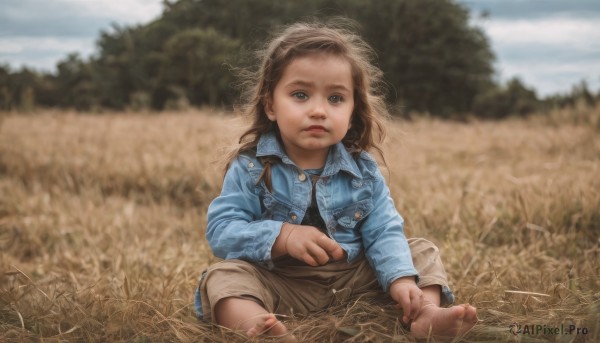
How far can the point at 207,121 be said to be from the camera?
24.6 feet

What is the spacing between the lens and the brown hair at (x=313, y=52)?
2125mm

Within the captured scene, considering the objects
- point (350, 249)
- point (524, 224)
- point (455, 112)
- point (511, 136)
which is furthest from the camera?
point (455, 112)

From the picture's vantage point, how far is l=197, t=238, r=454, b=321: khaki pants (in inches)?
76.4

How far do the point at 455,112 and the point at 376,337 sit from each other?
21.2m

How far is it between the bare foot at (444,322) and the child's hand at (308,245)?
0.34 m

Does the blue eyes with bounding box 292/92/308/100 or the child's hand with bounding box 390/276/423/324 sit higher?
the blue eyes with bounding box 292/92/308/100

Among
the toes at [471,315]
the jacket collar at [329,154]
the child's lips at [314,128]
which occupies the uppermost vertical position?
the child's lips at [314,128]

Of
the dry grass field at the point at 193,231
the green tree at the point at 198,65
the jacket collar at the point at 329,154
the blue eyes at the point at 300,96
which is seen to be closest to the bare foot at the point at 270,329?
the dry grass field at the point at 193,231

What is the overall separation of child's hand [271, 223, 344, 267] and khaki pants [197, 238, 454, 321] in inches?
6.9

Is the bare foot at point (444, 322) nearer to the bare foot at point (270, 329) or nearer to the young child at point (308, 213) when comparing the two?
the young child at point (308, 213)

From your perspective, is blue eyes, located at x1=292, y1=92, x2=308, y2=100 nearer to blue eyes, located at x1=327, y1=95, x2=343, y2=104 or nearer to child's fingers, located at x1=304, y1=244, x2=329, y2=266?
blue eyes, located at x1=327, y1=95, x2=343, y2=104

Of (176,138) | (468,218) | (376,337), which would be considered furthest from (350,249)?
(176,138)

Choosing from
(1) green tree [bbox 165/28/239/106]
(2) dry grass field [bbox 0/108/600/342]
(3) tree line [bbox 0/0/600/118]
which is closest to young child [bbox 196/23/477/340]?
(2) dry grass field [bbox 0/108/600/342]

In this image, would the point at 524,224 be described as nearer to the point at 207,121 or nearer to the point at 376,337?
the point at 376,337
